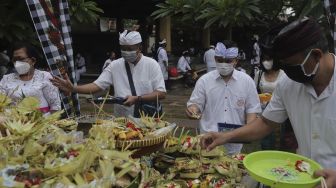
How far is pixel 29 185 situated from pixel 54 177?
0.31 feet

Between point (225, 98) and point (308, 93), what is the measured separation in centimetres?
147

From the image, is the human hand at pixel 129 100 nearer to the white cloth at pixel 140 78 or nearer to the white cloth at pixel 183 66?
the white cloth at pixel 140 78

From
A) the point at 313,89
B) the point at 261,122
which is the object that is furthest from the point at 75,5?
the point at 313,89

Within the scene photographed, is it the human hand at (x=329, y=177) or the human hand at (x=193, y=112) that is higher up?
the human hand at (x=329, y=177)

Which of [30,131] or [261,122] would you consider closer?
[30,131]

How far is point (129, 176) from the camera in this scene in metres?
1.71

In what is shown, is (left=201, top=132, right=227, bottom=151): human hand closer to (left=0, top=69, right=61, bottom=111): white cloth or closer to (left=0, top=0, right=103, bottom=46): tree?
(left=0, top=69, right=61, bottom=111): white cloth

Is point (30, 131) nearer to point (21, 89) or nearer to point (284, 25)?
point (284, 25)

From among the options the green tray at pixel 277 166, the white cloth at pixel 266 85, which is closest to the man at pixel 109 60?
the white cloth at pixel 266 85

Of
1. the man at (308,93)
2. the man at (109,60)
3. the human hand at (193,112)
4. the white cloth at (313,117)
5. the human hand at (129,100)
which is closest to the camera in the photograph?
the man at (308,93)

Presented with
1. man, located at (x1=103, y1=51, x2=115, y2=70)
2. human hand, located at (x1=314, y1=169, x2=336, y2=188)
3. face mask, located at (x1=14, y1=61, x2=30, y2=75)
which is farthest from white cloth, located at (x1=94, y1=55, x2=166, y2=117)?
man, located at (x1=103, y1=51, x2=115, y2=70)

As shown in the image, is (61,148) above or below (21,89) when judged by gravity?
above

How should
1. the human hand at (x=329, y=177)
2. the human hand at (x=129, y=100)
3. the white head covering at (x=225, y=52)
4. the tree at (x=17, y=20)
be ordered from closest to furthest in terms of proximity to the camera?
the human hand at (x=329, y=177) → the human hand at (x=129, y=100) → the white head covering at (x=225, y=52) → the tree at (x=17, y=20)

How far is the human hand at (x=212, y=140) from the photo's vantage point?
2574 millimetres
